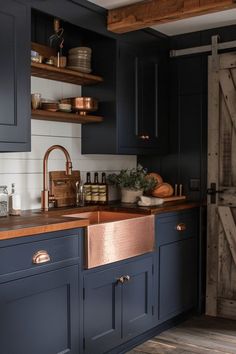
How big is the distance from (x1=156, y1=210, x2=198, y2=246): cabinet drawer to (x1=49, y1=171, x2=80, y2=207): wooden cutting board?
70 cm

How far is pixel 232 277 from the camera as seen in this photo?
3.81 m

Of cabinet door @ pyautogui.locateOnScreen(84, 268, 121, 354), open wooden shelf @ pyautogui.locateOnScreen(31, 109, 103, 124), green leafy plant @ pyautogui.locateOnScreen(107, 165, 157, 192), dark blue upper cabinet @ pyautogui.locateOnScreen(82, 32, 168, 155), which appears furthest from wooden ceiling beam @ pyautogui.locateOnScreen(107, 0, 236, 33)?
cabinet door @ pyautogui.locateOnScreen(84, 268, 121, 354)

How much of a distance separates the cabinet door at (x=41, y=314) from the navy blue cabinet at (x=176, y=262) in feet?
3.16

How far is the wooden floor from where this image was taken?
3.19 meters

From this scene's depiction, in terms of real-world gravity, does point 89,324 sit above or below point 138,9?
below

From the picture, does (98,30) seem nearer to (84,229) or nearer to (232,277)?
(84,229)

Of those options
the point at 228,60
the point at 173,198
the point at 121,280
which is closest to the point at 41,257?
the point at 121,280

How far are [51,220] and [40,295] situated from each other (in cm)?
42

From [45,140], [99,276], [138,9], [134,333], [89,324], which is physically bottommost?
[134,333]

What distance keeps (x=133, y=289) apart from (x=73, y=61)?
1664mm

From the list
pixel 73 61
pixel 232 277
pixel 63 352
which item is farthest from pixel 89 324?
pixel 73 61

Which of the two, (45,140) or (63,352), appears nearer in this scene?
(63,352)

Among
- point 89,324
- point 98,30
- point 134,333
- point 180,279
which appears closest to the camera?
point 89,324

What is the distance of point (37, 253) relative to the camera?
241 cm
